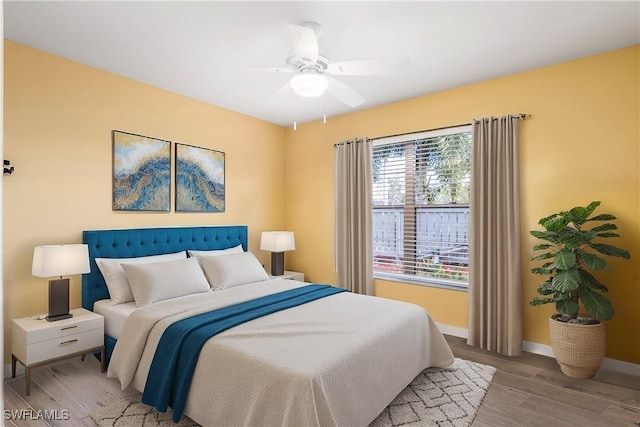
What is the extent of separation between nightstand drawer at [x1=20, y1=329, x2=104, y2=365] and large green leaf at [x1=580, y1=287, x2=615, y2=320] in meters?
3.88

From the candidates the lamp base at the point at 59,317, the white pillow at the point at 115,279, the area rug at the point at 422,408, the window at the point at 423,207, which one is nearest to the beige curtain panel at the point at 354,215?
the window at the point at 423,207

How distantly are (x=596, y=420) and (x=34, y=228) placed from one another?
440cm

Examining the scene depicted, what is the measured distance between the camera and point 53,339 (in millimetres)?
2875

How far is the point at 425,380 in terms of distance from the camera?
2.99 metres

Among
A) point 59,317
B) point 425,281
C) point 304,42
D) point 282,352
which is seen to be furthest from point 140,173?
point 425,281

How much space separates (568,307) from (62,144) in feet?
14.6

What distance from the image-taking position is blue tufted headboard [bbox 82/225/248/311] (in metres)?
3.40

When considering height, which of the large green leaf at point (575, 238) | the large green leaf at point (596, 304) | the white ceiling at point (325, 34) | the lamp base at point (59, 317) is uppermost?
the white ceiling at point (325, 34)

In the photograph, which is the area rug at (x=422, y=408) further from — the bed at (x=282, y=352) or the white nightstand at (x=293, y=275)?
the white nightstand at (x=293, y=275)

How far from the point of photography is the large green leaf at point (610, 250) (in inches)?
114

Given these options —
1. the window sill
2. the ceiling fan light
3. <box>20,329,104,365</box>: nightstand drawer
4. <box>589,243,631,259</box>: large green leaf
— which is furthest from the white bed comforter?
the ceiling fan light

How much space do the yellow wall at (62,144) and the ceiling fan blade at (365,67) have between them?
1634 millimetres

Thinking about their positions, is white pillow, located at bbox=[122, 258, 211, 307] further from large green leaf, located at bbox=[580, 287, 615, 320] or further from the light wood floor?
large green leaf, located at bbox=[580, 287, 615, 320]

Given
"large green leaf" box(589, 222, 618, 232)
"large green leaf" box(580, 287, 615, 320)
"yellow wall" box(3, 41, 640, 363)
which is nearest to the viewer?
"large green leaf" box(580, 287, 615, 320)
